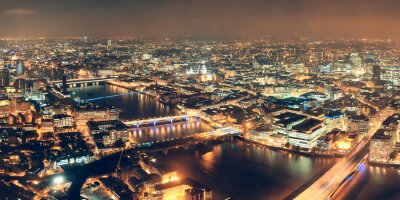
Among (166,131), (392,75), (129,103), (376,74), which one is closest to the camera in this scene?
(166,131)

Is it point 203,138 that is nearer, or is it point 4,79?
point 203,138

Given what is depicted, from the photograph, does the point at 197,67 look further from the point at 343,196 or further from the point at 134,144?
the point at 343,196

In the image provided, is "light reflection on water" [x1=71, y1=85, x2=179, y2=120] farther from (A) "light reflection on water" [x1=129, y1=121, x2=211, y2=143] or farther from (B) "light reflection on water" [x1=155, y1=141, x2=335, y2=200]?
(B) "light reflection on water" [x1=155, y1=141, x2=335, y2=200]

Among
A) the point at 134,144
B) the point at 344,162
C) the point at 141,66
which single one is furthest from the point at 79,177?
the point at 141,66

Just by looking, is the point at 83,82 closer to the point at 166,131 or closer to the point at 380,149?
the point at 166,131

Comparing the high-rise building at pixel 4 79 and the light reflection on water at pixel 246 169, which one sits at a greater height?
the high-rise building at pixel 4 79

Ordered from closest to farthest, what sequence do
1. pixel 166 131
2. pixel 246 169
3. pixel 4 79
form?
pixel 246 169 < pixel 166 131 < pixel 4 79

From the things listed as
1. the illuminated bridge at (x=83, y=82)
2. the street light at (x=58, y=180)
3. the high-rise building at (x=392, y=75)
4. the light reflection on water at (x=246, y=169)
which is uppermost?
the high-rise building at (x=392, y=75)

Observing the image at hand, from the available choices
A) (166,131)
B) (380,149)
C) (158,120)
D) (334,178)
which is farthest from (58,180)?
(380,149)

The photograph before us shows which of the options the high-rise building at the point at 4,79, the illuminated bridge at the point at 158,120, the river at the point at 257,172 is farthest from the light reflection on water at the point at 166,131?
the high-rise building at the point at 4,79

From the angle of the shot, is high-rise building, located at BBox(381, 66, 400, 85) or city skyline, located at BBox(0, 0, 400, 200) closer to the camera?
city skyline, located at BBox(0, 0, 400, 200)

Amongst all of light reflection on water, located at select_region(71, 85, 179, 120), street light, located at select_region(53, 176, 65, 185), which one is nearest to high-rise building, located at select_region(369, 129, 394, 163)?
street light, located at select_region(53, 176, 65, 185)

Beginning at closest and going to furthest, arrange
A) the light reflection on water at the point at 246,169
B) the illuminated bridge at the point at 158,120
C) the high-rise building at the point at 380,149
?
the light reflection on water at the point at 246,169, the high-rise building at the point at 380,149, the illuminated bridge at the point at 158,120

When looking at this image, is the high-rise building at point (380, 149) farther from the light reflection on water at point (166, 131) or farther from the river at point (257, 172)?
the light reflection on water at point (166, 131)
